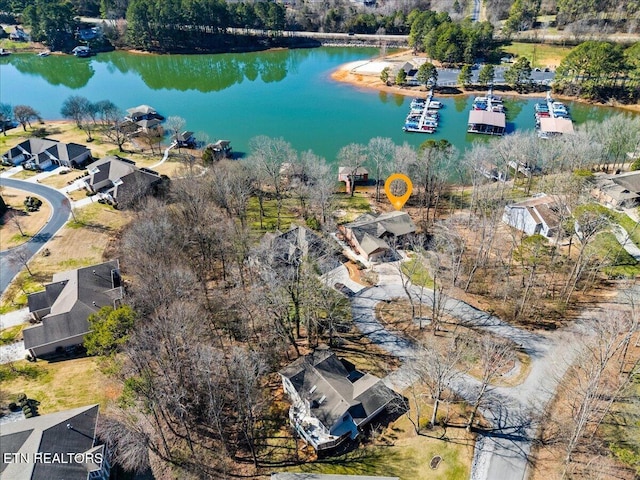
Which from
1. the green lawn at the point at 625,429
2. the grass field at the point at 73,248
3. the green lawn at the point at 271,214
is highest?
the green lawn at the point at 271,214

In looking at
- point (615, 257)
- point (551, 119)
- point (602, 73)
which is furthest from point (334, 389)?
point (602, 73)

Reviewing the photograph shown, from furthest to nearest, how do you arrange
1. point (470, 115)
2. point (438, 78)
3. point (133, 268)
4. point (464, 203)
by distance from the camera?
point (438, 78) → point (470, 115) → point (464, 203) → point (133, 268)

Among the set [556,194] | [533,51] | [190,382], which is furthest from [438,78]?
[190,382]

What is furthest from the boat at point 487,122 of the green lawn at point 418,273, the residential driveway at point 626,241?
the green lawn at point 418,273

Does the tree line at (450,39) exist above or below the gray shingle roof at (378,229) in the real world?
above

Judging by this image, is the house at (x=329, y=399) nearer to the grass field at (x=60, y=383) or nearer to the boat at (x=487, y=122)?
the grass field at (x=60, y=383)

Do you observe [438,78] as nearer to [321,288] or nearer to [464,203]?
[464,203]

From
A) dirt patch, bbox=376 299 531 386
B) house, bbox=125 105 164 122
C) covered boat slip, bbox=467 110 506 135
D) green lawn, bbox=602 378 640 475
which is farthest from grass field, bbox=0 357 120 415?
covered boat slip, bbox=467 110 506 135
